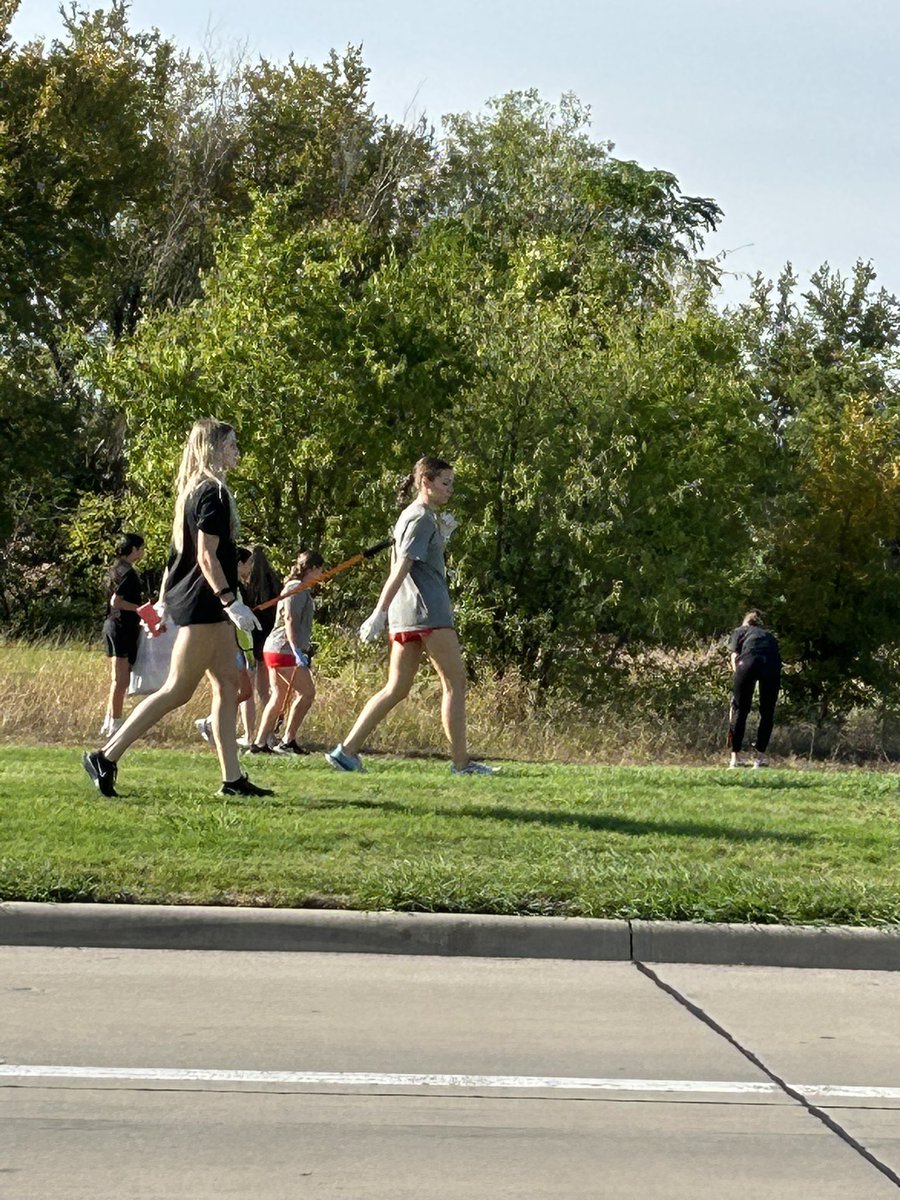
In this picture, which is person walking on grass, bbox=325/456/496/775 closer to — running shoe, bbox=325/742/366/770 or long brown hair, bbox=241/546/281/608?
running shoe, bbox=325/742/366/770

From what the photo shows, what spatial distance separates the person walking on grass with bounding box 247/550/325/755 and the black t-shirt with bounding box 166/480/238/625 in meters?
4.67

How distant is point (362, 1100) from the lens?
16.7 ft

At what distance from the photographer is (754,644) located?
1922 cm

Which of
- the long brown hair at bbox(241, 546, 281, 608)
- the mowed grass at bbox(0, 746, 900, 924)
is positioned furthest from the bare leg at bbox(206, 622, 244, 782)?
the long brown hair at bbox(241, 546, 281, 608)

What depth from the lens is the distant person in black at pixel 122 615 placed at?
1527 centimetres

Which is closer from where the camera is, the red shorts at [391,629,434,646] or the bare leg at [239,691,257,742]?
the red shorts at [391,629,434,646]

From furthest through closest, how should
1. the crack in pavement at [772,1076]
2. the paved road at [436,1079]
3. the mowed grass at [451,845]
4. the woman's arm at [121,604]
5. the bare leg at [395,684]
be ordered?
the woman's arm at [121,604], the bare leg at [395,684], the mowed grass at [451,845], the crack in pavement at [772,1076], the paved road at [436,1079]

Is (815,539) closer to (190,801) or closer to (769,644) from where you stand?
(769,644)

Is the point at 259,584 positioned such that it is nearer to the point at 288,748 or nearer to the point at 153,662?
the point at 288,748

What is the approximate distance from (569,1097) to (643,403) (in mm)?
19927

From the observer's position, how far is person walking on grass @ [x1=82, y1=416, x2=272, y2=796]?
30.2 feet

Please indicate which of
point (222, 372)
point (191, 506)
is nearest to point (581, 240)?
point (222, 372)

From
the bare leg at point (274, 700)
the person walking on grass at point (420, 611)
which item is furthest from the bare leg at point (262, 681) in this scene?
the person walking on grass at point (420, 611)

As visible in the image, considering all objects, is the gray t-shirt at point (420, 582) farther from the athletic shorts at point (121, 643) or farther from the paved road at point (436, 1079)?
the athletic shorts at point (121, 643)
